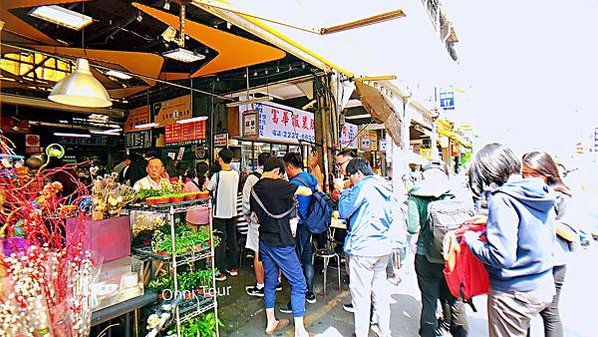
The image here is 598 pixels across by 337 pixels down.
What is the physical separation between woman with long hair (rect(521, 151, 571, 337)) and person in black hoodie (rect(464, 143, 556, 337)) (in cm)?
83

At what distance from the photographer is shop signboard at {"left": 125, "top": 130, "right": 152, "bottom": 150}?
8.86 metres

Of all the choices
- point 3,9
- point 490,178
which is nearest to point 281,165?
point 490,178

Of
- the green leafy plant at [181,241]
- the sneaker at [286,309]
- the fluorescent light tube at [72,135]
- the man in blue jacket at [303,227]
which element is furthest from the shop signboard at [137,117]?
the sneaker at [286,309]

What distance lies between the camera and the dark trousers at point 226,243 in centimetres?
545

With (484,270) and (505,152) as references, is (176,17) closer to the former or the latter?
(505,152)

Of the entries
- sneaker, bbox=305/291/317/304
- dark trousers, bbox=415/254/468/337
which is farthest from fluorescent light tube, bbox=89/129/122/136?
dark trousers, bbox=415/254/468/337

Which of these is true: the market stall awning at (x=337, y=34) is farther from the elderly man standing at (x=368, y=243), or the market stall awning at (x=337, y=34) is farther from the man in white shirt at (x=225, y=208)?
the man in white shirt at (x=225, y=208)

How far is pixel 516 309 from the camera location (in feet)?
6.95

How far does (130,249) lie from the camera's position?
2742 mm

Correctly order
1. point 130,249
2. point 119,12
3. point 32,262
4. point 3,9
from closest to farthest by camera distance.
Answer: point 32,262 < point 130,249 < point 3,9 < point 119,12

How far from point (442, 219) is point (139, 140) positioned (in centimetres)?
876

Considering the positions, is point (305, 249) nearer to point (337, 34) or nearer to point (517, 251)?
point (517, 251)

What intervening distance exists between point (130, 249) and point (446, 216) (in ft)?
9.56

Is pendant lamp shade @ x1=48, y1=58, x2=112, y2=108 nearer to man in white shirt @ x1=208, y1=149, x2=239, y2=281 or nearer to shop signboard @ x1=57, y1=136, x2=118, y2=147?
man in white shirt @ x1=208, y1=149, x2=239, y2=281
